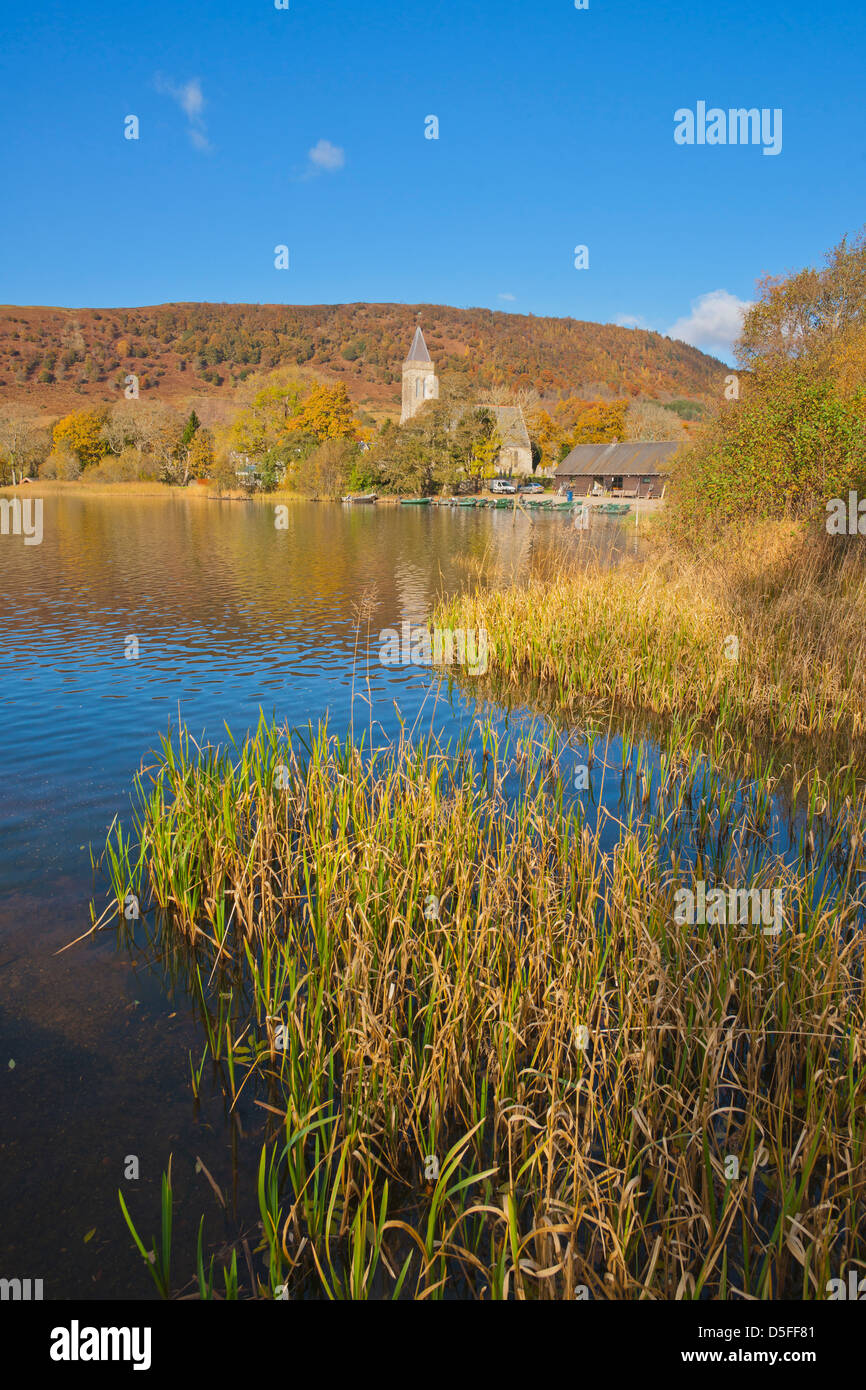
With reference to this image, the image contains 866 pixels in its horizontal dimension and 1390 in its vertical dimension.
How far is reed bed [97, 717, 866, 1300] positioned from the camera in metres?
2.54

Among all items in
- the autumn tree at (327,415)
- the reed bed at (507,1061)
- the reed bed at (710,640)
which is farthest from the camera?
the autumn tree at (327,415)

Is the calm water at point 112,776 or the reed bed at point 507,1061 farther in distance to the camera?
the calm water at point 112,776

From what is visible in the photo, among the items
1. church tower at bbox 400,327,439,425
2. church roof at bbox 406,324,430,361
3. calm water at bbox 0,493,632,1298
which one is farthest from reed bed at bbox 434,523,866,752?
church roof at bbox 406,324,430,361

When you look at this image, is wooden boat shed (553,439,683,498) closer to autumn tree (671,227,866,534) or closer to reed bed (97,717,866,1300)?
autumn tree (671,227,866,534)

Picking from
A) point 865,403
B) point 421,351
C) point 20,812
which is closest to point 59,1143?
point 20,812

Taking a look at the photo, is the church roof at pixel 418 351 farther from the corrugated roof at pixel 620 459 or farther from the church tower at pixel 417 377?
the corrugated roof at pixel 620 459

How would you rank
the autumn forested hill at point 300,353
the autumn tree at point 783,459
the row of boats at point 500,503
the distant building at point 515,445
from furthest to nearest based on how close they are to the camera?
1. the autumn forested hill at point 300,353
2. the distant building at point 515,445
3. the row of boats at point 500,503
4. the autumn tree at point 783,459

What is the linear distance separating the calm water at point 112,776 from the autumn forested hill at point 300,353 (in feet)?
373

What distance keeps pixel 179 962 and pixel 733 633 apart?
8123 millimetres

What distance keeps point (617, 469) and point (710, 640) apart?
5990 cm

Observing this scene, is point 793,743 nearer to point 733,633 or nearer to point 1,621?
point 733,633

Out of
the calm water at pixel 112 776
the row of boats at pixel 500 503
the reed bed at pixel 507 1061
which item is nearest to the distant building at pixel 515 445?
the row of boats at pixel 500 503

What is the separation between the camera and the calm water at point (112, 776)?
3.12m

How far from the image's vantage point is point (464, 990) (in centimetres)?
354
